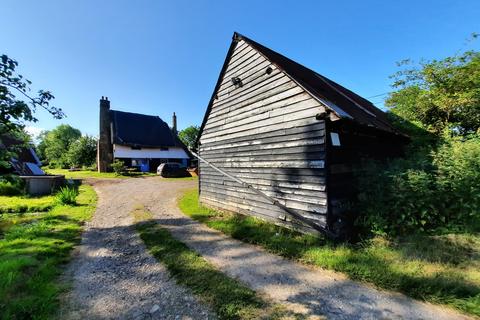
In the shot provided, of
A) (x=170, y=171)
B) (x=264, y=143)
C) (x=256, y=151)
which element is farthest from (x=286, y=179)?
(x=170, y=171)

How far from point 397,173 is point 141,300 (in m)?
5.99

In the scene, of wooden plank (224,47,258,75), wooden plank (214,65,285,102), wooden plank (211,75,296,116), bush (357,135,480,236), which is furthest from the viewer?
wooden plank (224,47,258,75)

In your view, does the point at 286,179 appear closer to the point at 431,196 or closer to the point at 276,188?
the point at 276,188

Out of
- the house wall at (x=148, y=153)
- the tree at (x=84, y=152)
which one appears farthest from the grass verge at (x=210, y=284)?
the tree at (x=84, y=152)

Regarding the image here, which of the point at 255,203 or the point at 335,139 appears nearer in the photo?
the point at 335,139

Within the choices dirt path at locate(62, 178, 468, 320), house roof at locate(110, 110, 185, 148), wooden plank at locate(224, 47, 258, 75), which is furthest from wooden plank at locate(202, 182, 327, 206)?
house roof at locate(110, 110, 185, 148)

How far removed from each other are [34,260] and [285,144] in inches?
249

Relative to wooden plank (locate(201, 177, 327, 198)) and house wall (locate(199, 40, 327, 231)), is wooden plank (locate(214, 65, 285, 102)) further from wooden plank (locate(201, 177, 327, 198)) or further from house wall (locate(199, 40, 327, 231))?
wooden plank (locate(201, 177, 327, 198))

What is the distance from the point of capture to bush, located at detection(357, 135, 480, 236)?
498 centimetres

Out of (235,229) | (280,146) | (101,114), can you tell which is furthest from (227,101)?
(101,114)

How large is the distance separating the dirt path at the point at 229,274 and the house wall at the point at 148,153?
2488cm

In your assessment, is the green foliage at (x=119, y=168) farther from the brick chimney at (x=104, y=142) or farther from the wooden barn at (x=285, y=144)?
the wooden barn at (x=285, y=144)

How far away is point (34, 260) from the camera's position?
Result: 15.1ft

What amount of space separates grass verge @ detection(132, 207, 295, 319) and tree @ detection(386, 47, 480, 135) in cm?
991
